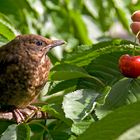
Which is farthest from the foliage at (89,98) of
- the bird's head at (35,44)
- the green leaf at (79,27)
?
the green leaf at (79,27)

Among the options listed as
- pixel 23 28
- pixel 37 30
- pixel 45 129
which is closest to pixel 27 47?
pixel 45 129

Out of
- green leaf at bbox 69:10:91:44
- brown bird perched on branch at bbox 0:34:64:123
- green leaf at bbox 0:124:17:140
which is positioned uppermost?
green leaf at bbox 0:124:17:140

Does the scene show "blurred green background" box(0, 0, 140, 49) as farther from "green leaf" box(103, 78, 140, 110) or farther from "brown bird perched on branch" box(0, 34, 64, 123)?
"green leaf" box(103, 78, 140, 110)

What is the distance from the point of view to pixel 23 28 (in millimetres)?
3621

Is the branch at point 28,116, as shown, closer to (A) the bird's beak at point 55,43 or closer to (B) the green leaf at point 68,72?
(B) the green leaf at point 68,72

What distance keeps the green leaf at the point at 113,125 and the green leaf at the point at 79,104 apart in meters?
0.42

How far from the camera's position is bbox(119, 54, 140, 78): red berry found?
5.68 feet

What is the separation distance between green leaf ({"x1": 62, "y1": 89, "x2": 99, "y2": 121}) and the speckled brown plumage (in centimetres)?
55

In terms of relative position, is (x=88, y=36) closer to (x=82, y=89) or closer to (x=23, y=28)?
(x=23, y=28)

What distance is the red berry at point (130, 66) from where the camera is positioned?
68.2 inches

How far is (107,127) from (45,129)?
31.6 inches

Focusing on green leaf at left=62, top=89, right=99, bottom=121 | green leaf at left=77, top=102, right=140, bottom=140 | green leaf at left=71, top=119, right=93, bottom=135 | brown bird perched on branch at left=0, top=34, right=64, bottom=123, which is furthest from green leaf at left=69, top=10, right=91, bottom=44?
green leaf at left=77, top=102, right=140, bottom=140

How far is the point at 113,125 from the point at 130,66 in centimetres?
55

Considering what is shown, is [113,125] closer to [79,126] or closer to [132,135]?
[132,135]
